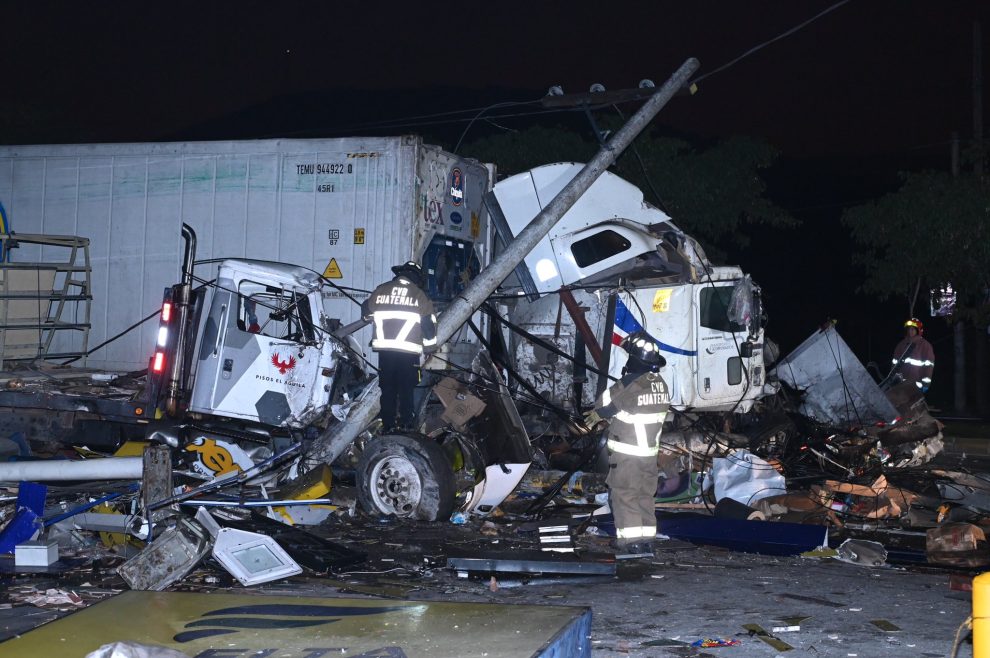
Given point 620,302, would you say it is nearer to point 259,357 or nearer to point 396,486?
point 396,486

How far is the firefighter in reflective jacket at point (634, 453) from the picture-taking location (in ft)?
27.0

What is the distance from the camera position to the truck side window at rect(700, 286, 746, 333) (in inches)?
440

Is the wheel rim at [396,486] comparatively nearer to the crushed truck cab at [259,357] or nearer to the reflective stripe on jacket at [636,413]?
the crushed truck cab at [259,357]

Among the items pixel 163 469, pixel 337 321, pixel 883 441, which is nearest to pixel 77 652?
pixel 163 469

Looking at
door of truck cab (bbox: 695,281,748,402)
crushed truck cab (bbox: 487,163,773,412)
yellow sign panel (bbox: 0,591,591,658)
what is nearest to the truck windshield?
crushed truck cab (bbox: 487,163,773,412)

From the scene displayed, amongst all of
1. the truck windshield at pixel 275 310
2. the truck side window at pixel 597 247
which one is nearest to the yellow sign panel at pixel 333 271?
the truck windshield at pixel 275 310

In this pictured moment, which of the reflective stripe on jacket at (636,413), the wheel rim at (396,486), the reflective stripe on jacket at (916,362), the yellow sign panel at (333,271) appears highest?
the yellow sign panel at (333,271)

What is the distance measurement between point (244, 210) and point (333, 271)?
4.69ft

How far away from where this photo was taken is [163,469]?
7.74m

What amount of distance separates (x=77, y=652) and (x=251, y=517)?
453 cm

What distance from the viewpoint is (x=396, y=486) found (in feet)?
29.5

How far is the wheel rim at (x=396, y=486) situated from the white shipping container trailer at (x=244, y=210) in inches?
90.9

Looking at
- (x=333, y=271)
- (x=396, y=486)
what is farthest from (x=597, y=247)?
(x=396, y=486)

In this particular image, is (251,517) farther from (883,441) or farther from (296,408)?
(883,441)
